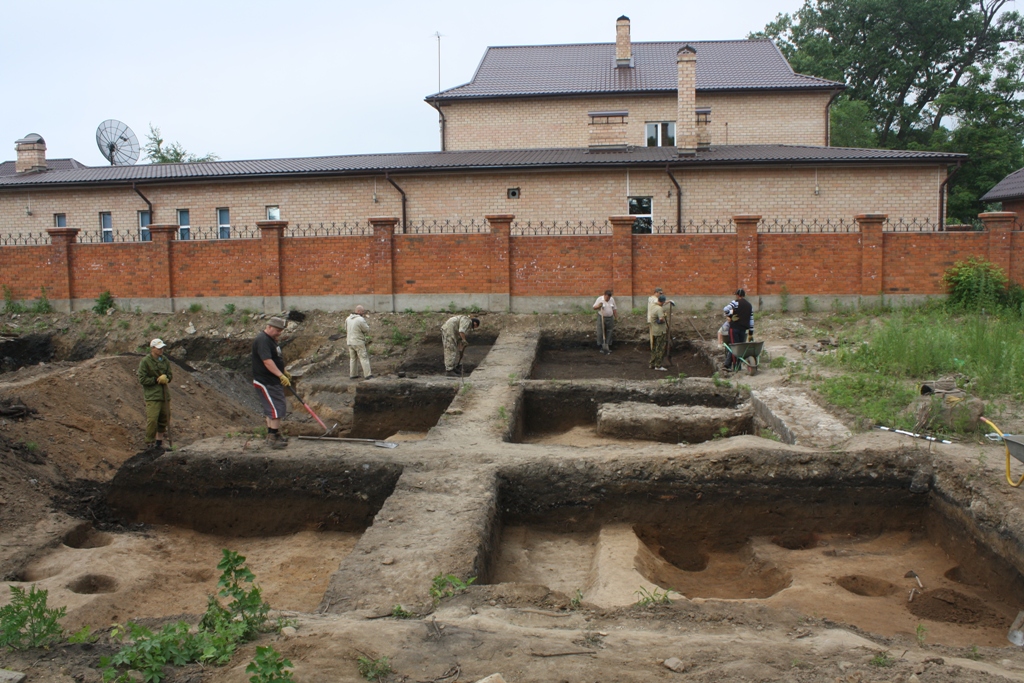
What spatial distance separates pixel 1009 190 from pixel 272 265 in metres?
23.3

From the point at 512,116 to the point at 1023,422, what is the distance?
59.3 feet

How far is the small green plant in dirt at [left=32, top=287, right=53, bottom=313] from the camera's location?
17297 mm

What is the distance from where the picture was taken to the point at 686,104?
2033 cm

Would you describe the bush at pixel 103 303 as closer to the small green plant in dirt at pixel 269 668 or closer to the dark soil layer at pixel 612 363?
the dark soil layer at pixel 612 363

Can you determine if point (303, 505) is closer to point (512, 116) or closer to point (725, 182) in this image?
point (725, 182)

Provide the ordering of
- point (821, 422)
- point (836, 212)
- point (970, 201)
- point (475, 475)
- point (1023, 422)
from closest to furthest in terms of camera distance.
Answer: point (475, 475) → point (1023, 422) → point (821, 422) → point (836, 212) → point (970, 201)

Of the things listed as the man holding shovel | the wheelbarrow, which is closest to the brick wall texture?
the wheelbarrow

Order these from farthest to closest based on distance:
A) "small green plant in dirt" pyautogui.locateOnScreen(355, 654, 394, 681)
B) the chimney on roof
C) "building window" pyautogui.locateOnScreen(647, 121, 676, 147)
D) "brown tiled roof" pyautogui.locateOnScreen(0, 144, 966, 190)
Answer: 1. the chimney on roof
2. "building window" pyautogui.locateOnScreen(647, 121, 676, 147)
3. "brown tiled roof" pyautogui.locateOnScreen(0, 144, 966, 190)
4. "small green plant in dirt" pyautogui.locateOnScreen(355, 654, 394, 681)

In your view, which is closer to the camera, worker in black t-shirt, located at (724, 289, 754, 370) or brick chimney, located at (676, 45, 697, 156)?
worker in black t-shirt, located at (724, 289, 754, 370)

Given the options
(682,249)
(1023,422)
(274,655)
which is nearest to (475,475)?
(274,655)

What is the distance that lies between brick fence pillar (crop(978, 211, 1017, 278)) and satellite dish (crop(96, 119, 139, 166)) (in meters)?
25.3

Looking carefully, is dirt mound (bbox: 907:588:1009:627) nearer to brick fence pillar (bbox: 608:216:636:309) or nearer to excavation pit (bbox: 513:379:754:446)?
excavation pit (bbox: 513:379:754:446)

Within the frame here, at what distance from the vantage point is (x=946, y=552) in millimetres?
6098

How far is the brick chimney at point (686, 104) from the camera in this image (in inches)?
795
